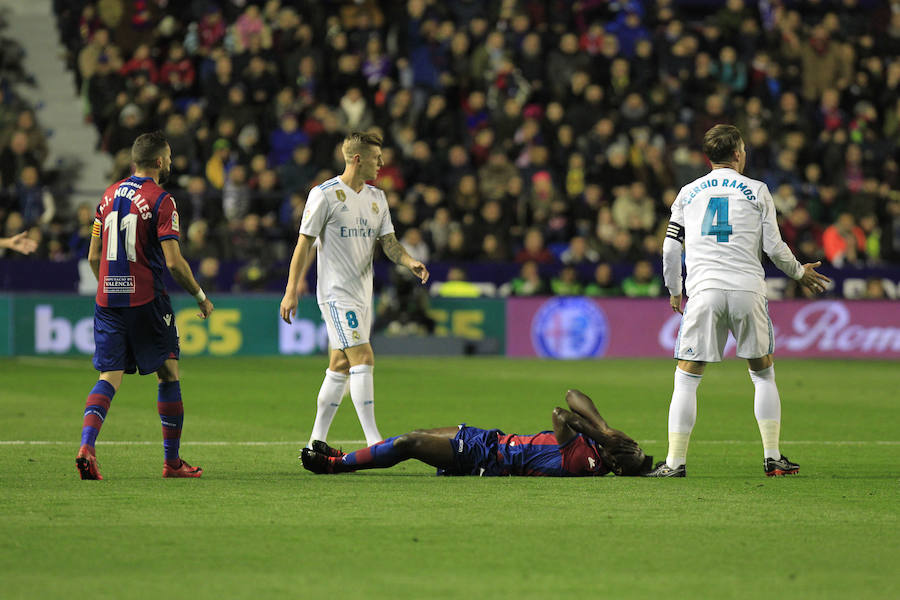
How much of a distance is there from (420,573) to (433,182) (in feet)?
59.0

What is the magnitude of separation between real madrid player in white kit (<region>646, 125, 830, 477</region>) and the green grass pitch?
37 cm

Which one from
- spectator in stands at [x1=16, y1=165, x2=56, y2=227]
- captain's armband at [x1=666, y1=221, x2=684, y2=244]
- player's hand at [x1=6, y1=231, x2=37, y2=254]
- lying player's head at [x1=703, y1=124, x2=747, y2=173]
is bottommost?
player's hand at [x1=6, y1=231, x2=37, y2=254]

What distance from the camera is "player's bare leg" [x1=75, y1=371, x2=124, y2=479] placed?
8.01 meters

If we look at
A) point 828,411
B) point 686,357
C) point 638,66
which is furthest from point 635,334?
point 686,357

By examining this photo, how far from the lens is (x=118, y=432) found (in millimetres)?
11133

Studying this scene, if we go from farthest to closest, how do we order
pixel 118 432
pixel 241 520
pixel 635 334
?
pixel 635 334
pixel 118 432
pixel 241 520

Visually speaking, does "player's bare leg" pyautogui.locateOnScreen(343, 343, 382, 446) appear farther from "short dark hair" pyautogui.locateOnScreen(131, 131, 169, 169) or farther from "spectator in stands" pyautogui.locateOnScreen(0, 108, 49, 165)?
"spectator in stands" pyautogui.locateOnScreen(0, 108, 49, 165)

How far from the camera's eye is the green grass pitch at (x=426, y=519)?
5.38 metres

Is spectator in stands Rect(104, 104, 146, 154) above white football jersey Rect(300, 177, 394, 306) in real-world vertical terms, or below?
above

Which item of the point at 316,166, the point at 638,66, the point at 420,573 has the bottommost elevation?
the point at 420,573

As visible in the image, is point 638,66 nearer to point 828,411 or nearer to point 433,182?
point 433,182

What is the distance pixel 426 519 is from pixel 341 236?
9.28 feet

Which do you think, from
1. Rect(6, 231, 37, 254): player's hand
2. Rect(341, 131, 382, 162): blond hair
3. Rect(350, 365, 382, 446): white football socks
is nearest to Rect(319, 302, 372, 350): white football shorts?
Rect(350, 365, 382, 446): white football socks

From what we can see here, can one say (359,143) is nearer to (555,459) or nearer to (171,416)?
(171,416)
